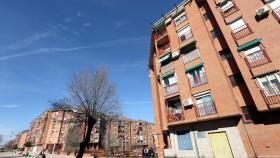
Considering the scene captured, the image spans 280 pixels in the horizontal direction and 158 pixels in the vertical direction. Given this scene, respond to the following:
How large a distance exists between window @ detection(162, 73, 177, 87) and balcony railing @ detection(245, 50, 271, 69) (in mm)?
7467

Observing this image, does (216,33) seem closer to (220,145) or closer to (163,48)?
(163,48)

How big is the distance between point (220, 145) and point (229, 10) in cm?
1256

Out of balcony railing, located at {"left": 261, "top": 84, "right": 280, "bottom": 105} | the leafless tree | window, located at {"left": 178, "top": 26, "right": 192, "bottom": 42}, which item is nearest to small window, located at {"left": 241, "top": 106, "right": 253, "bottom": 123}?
balcony railing, located at {"left": 261, "top": 84, "right": 280, "bottom": 105}

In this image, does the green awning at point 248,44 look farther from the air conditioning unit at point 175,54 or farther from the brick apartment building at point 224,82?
the air conditioning unit at point 175,54

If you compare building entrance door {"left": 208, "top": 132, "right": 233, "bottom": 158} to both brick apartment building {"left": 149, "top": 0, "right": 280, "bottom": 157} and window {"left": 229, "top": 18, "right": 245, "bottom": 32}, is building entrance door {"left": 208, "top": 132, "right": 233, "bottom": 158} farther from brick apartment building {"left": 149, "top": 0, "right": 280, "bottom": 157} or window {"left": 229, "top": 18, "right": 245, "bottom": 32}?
window {"left": 229, "top": 18, "right": 245, "bottom": 32}

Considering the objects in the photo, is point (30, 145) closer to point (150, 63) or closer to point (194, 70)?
point (150, 63)

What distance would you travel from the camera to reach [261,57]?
12.2 meters

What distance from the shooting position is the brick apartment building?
444 inches

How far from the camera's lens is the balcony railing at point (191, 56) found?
54.5 feet

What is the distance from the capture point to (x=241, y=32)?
13.8m

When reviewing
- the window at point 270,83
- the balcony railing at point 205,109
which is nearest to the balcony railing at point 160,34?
the balcony railing at point 205,109

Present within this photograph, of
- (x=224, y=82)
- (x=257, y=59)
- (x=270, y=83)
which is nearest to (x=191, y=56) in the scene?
(x=224, y=82)

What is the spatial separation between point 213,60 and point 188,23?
257 inches

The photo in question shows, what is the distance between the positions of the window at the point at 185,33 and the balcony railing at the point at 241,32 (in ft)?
16.6
